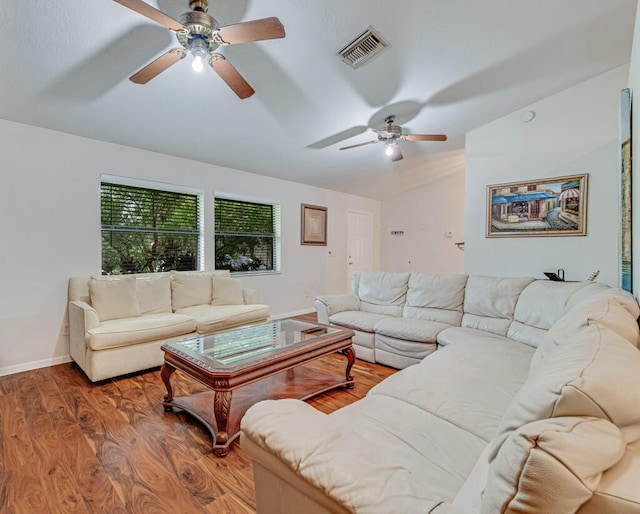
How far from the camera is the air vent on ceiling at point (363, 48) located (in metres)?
2.42

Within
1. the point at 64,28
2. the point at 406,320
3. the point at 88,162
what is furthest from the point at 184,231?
the point at 406,320

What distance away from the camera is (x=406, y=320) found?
3.22 meters

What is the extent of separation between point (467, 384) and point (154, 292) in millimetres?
3237

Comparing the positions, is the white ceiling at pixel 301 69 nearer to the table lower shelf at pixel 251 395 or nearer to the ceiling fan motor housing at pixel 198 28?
the ceiling fan motor housing at pixel 198 28

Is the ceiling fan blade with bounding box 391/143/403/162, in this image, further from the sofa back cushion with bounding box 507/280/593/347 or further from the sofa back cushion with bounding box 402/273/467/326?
the sofa back cushion with bounding box 507/280/593/347

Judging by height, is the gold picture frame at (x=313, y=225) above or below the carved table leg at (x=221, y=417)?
above

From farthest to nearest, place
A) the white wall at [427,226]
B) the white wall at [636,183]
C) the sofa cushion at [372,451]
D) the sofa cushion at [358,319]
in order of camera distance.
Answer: the white wall at [427,226] → the sofa cushion at [358,319] → the white wall at [636,183] → the sofa cushion at [372,451]

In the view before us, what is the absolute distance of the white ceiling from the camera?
218cm

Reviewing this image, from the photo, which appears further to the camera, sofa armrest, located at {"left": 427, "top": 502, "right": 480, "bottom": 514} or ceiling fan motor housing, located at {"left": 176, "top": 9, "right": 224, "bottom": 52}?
ceiling fan motor housing, located at {"left": 176, "top": 9, "right": 224, "bottom": 52}

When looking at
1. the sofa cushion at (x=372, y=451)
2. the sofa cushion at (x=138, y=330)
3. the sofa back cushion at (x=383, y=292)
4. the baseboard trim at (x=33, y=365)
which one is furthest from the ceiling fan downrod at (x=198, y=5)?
the baseboard trim at (x=33, y=365)

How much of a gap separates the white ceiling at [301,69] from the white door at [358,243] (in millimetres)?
2706

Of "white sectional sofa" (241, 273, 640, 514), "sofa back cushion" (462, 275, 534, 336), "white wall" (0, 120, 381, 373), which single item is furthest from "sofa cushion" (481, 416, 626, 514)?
"white wall" (0, 120, 381, 373)

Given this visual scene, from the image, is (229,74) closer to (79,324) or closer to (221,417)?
(221,417)

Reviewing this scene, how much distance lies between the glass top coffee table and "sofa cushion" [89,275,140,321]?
123 centimetres
